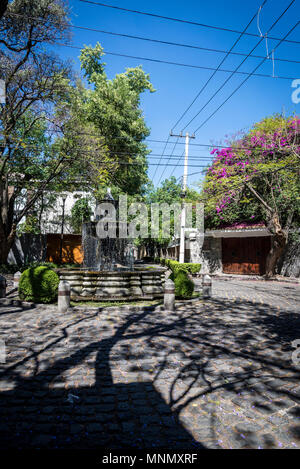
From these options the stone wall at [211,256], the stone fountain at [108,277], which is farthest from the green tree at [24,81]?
the stone wall at [211,256]

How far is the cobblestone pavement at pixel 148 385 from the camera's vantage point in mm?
2529

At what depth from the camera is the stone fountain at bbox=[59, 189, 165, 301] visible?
29.2 feet

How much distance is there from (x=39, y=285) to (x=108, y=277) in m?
2.16

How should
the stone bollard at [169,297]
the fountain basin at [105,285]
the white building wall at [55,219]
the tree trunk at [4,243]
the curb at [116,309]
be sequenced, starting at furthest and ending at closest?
the white building wall at [55,219] < the tree trunk at [4,243] < the fountain basin at [105,285] < the stone bollard at [169,297] < the curb at [116,309]

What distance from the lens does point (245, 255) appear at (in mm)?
20250

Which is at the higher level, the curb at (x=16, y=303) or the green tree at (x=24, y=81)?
the green tree at (x=24, y=81)

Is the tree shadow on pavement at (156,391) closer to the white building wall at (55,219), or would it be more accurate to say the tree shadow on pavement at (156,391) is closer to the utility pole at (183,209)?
the utility pole at (183,209)

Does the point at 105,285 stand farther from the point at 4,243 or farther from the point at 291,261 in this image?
the point at 291,261

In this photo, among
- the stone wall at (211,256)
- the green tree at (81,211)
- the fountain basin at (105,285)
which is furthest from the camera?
the green tree at (81,211)

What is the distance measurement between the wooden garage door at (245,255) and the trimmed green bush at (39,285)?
15.4 metres

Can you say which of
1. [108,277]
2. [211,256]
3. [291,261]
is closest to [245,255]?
[211,256]
